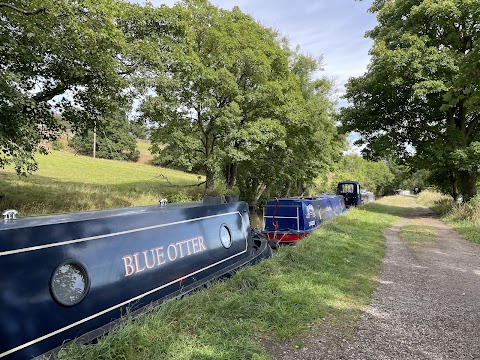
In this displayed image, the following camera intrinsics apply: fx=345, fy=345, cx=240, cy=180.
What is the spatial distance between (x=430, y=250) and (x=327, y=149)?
2028cm

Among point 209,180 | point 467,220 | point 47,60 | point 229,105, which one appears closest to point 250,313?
point 47,60

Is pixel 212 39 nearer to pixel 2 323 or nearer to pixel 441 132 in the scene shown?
pixel 441 132

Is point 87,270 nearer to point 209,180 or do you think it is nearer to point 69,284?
point 69,284

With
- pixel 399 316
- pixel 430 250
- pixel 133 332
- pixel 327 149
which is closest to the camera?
pixel 133 332

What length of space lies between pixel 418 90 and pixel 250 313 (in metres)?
14.5

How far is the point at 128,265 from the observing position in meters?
3.45

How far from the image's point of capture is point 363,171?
59.8 m

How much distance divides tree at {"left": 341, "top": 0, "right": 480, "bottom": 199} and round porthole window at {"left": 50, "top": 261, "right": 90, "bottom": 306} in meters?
15.8

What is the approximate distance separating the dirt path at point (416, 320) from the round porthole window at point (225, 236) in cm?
226

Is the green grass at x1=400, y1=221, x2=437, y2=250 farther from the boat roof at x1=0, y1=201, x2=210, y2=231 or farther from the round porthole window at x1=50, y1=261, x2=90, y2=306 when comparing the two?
the round porthole window at x1=50, y1=261, x2=90, y2=306

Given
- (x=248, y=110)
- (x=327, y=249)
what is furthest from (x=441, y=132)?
(x=327, y=249)

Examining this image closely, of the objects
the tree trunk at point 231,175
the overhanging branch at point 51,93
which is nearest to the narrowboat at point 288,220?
the overhanging branch at point 51,93

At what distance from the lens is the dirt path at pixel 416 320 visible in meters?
3.20

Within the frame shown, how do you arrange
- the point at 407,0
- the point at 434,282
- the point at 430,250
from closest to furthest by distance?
the point at 434,282, the point at 430,250, the point at 407,0
